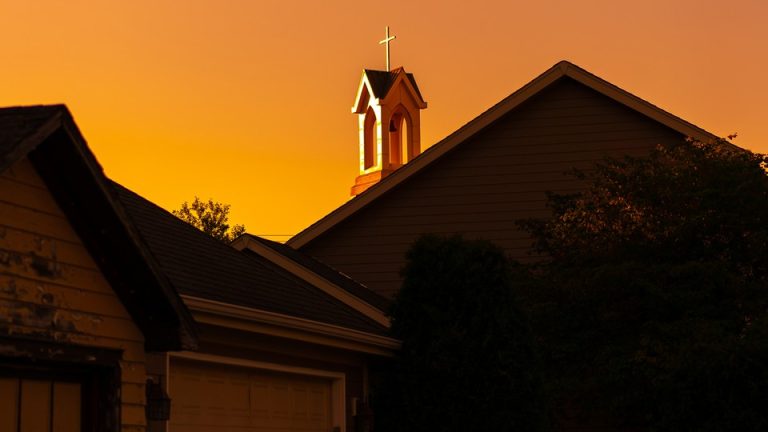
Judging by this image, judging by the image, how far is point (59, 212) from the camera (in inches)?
371

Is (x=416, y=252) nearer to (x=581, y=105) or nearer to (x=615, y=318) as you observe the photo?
(x=615, y=318)

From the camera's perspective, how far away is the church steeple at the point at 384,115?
37.4 meters

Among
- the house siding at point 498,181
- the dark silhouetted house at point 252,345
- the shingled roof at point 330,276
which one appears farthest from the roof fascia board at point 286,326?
the house siding at point 498,181

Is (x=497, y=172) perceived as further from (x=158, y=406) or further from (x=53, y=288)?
(x=53, y=288)

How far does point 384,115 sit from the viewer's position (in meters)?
38.0

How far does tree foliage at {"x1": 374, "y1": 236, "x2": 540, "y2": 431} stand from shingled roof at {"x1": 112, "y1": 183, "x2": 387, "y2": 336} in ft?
2.45

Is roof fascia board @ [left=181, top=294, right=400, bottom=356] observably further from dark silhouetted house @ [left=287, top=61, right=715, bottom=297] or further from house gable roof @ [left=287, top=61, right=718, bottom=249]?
house gable roof @ [left=287, top=61, right=718, bottom=249]

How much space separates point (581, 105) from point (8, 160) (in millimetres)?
20132

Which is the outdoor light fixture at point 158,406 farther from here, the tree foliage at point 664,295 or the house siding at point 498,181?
the house siding at point 498,181

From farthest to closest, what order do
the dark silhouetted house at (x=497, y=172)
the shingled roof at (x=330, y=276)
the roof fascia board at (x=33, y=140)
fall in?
the dark silhouetted house at (x=497, y=172) < the shingled roof at (x=330, y=276) < the roof fascia board at (x=33, y=140)

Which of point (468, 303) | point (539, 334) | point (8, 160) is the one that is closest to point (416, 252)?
point (468, 303)

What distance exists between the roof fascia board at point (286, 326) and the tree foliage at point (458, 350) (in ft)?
1.66

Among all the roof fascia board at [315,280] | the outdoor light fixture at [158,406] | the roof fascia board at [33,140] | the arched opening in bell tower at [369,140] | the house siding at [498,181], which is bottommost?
the outdoor light fixture at [158,406]

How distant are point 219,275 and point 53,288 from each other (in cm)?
666
